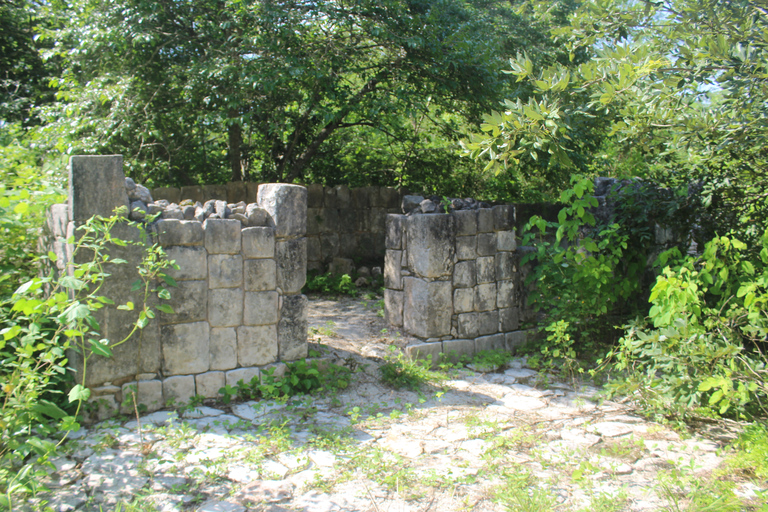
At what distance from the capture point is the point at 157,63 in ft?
23.4

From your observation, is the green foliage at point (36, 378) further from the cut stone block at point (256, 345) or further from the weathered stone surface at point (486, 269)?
the weathered stone surface at point (486, 269)

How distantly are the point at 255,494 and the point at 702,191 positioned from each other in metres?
4.87

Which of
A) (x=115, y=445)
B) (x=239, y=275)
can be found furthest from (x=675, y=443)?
(x=115, y=445)

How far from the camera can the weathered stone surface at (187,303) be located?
390cm

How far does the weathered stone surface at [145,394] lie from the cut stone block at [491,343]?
2.90 meters

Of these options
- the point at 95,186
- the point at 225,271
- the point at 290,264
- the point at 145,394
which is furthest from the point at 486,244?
the point at 95,186

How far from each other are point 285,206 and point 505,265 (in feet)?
7.76

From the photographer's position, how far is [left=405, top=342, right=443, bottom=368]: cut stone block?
16.3 ft

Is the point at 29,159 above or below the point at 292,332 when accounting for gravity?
above

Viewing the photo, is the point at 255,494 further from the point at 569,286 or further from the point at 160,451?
the point at 569,286

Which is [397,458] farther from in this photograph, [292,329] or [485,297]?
[485,297]

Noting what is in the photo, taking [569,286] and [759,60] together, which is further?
[569,286]

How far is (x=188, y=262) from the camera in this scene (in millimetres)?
3936

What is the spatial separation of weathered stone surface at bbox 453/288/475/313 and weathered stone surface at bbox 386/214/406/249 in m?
0.73
